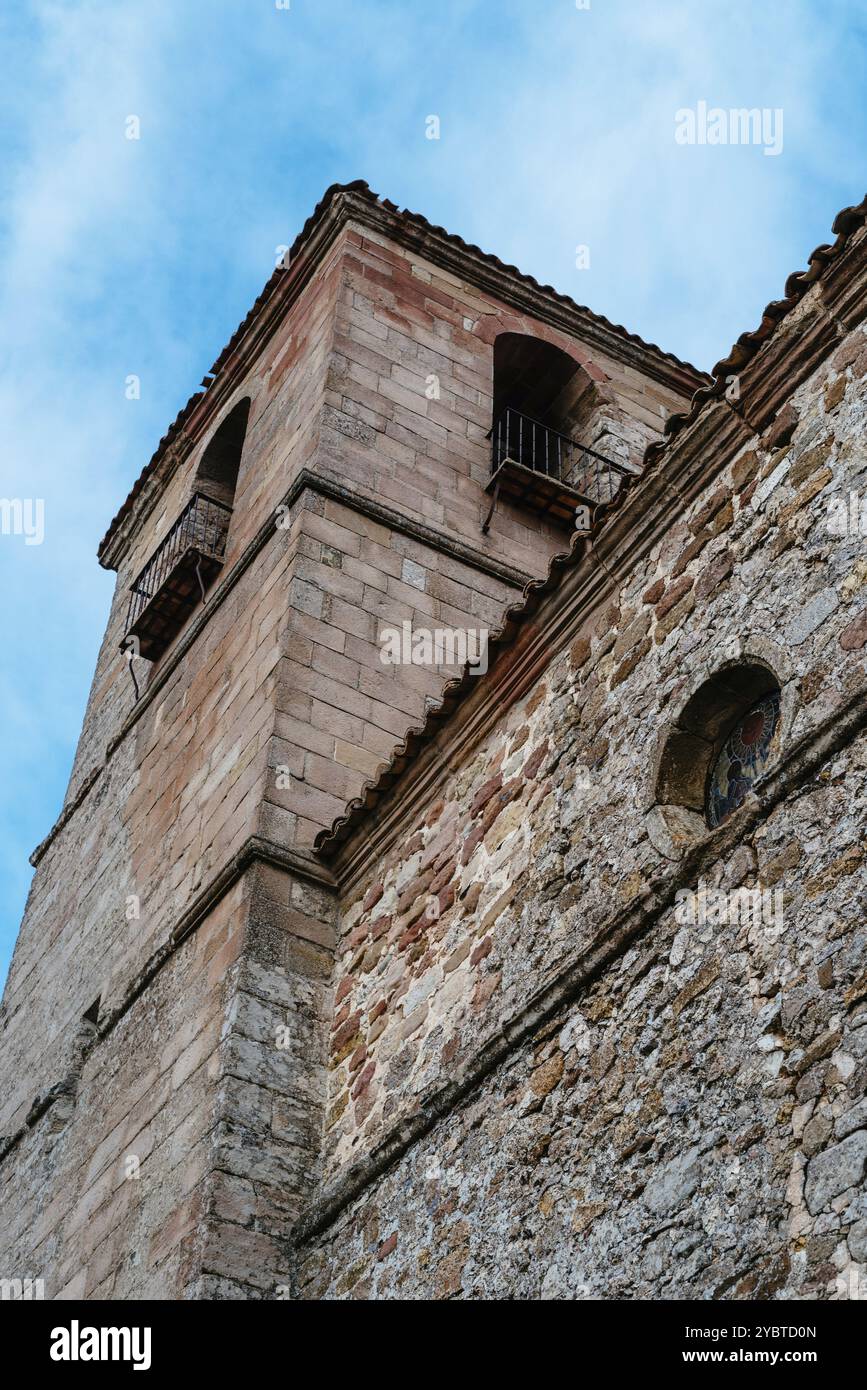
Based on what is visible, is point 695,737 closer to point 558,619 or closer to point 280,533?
point 558,619

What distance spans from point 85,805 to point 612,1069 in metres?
A: 6.92

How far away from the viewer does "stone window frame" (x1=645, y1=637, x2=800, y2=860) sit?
17.6 feet

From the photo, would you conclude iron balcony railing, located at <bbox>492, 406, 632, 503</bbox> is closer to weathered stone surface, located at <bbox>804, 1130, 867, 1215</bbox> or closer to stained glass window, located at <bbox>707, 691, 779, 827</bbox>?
stained glass window, located at <bbox>707, 691, 779, 827</bbox>

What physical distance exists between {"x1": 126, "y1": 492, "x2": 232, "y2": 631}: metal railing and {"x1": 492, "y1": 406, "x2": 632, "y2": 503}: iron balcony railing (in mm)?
1871

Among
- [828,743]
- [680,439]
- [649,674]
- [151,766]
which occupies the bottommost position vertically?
[828,743]

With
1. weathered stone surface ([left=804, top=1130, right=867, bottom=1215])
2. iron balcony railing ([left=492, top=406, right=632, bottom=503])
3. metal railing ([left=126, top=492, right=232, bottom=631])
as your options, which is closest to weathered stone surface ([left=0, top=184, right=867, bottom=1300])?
weathered stone surface ([left=804, top=1130, right=867, bottom=1215])

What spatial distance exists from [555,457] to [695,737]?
6.74 m

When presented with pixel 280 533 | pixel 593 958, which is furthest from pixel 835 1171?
pixel 280 533

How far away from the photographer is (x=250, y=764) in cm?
834

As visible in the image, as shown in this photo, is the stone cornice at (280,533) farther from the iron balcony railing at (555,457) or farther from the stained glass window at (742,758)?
the stained glass window at (742,758)
